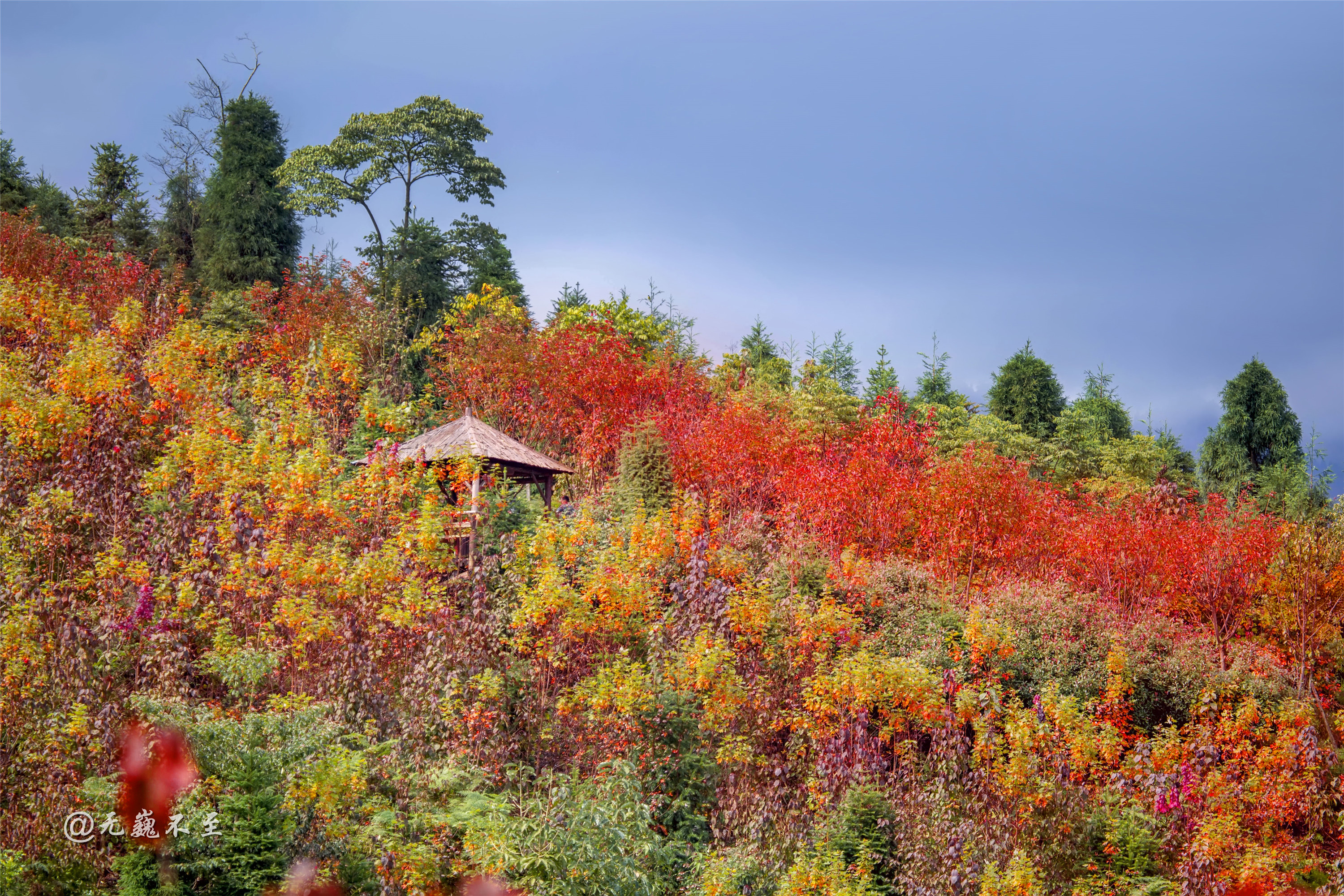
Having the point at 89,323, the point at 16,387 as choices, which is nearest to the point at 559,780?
the point at 16,387

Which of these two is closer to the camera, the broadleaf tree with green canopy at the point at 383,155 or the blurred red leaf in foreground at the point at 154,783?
the blurred red leaf in foreground at the point at 154,783

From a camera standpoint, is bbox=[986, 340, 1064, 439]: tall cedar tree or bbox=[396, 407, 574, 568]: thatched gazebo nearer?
bbox=[396, 407, 574, 568]: thatched gazebo

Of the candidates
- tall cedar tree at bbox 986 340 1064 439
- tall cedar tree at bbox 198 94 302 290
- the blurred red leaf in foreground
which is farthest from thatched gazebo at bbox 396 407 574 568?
tall cedar tree at bbox 986 340 1064 439

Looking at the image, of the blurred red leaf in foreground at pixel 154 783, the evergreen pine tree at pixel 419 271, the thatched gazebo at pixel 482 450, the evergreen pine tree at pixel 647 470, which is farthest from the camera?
the evergreen pine tree at pixel 419 271

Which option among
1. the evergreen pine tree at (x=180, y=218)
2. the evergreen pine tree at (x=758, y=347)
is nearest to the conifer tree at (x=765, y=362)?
the evergreen pine tree at (x=758, y=347)

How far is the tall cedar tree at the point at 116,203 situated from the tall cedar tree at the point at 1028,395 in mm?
25276

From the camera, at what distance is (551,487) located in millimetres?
14414

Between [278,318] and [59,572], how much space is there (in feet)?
40.3

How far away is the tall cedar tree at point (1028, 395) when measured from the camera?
26.6 metres

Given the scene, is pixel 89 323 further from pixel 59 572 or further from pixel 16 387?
pixel 59 572

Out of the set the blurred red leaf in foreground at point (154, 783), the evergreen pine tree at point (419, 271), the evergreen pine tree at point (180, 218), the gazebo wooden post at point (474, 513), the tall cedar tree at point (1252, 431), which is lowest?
the blurred red leaf in foreground at point (154, 783)

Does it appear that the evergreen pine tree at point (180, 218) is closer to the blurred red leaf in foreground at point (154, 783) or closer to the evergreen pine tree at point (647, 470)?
the evergreen pine tree at point (647, 470)

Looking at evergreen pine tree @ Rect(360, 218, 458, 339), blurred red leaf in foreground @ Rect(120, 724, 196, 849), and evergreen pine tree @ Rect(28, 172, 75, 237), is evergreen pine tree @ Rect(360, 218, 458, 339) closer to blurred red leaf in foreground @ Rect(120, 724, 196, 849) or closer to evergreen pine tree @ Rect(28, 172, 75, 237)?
evergreen pine tree @ Rect(28, 172, 75, 237)

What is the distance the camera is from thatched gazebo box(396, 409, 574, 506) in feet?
39.6
